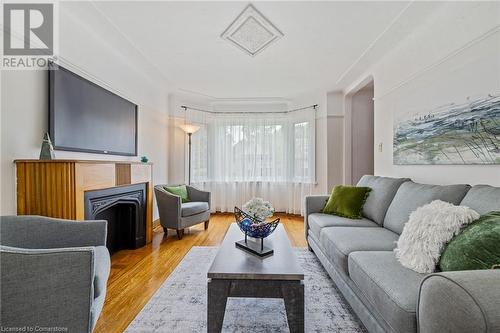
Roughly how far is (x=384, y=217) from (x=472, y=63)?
145 centimetres

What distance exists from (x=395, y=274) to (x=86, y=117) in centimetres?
293

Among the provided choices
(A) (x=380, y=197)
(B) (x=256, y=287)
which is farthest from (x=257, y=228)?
(A) (x=380, y=197)

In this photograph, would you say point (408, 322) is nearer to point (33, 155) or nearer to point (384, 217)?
point (384, 217)

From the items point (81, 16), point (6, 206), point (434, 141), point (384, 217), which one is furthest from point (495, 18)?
point (6, 206)

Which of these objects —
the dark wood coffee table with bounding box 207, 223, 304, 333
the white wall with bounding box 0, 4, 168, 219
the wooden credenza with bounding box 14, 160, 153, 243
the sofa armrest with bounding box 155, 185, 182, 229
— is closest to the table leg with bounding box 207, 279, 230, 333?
the dark wood coffee table with bounding box 207, 223, 304, 333

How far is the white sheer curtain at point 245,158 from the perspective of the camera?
5.28m

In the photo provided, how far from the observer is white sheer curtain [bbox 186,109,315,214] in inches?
208

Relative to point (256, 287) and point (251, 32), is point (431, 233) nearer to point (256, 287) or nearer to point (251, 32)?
point (256, 287)

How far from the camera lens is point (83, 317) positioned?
45.5 inches

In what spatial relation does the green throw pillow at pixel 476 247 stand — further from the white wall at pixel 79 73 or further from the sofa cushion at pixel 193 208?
the sofa cushion at pixel 193 208

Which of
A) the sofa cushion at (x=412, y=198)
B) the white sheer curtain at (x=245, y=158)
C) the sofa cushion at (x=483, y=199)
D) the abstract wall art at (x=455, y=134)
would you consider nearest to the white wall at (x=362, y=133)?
the white sheer curtain at (x=245, y=158)

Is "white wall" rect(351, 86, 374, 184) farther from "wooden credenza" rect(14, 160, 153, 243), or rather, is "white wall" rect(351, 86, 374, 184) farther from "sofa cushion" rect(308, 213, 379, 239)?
"wooden credenza" rect(14, 160, 153, 243)

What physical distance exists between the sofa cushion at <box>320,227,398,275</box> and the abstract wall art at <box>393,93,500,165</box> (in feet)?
2.77

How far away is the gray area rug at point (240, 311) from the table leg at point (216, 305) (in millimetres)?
213
